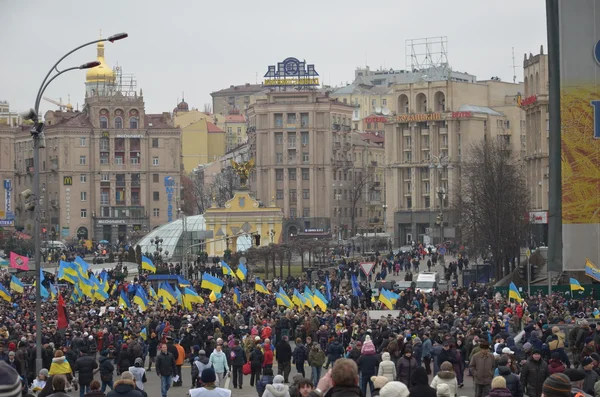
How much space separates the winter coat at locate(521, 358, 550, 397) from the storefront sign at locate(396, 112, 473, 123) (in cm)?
9349

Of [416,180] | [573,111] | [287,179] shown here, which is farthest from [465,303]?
[287,179]

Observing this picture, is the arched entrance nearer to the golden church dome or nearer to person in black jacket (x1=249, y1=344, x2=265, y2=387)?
the golden church dome

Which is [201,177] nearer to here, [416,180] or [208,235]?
[416,180]

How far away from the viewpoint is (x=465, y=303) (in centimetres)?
4138

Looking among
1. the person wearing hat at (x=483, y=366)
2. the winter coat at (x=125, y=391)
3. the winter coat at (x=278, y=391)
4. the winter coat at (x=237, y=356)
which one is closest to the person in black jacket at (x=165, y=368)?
the winter coat at (x=237, y=356)

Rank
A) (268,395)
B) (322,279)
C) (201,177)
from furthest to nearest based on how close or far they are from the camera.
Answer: (201,177) < (322,279) < (268,395)

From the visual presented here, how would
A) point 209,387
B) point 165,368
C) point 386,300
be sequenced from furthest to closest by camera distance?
point 386,300
point 165,368
point 209,387

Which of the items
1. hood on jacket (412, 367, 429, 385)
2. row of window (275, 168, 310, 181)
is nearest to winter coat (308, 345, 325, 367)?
hood on jacket (412, 367, 429, 385)

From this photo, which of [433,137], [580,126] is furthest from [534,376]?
[433,137]

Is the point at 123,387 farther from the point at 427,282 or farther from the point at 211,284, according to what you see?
the point at 427,282

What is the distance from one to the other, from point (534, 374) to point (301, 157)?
10732cm

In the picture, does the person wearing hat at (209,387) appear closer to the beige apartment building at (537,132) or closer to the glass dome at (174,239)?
the beige apartment building at (537,132)

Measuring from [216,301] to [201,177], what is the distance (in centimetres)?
10700

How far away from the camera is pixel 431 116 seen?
114125 millimetres
